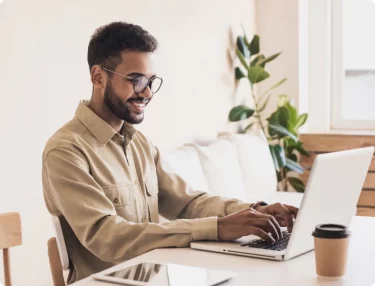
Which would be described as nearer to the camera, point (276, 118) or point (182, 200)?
point (182, 200)

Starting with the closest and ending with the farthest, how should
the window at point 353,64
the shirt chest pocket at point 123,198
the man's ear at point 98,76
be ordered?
the shirt chest pocket at point 123,198 < the man's ear at point 98,76 < the window at point 353,64

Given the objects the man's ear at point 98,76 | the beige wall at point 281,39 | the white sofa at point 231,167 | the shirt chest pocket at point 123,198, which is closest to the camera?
the shirt chest pocket at point 123,198

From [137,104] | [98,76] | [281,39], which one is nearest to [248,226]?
[137,104]

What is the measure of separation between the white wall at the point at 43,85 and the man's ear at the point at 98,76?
443 mm

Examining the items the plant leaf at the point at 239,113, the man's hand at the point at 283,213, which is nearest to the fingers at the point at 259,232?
the man's hand at the point at 283,213

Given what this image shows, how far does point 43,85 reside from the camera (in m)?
2.61

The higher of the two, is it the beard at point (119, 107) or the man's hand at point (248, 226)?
the beard at point (119, 107)

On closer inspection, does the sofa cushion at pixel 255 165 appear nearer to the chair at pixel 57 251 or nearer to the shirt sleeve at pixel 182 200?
the shirt sleeve at pixel 182 200

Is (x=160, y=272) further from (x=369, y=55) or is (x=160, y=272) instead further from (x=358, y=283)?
(x=369, y=55)

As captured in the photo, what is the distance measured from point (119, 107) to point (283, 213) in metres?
0.59

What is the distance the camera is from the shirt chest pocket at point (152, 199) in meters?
2.16

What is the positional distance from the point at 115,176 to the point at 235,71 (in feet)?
7.74

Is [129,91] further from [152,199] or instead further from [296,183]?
[296,183]

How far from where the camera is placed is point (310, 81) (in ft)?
15.8
